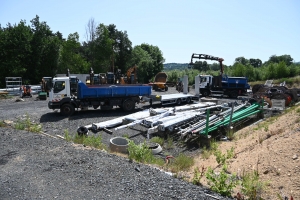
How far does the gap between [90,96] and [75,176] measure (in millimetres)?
10669

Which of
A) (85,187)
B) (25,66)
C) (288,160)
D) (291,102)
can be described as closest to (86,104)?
(85,187)

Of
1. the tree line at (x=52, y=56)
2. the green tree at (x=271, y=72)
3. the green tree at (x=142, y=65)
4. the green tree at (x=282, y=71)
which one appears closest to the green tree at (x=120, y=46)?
the green tree at (x=142, y=65)

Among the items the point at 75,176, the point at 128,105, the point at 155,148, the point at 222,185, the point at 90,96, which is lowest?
the point at 155,148

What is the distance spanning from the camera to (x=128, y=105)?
17.0 m

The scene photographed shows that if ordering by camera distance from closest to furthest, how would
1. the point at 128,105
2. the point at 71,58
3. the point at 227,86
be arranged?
the point at 128,105
the point at 227,86
the point at 71,58

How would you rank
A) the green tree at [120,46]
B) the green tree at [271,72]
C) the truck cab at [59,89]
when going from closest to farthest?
the truck cab at [59,89] → the green tree at [271,72] → the green tree at [120,46]

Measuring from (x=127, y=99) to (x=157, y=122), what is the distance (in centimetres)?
538

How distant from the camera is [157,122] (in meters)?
12.0

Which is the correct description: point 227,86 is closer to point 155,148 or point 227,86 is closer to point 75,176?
point 155,148

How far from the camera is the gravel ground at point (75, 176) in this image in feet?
15.6

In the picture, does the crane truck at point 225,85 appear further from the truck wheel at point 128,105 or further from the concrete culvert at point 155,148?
the concrete culvert at point 155,148

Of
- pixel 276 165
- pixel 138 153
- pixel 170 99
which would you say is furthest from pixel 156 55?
pixel 276 165

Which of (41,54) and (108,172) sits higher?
(41,54)

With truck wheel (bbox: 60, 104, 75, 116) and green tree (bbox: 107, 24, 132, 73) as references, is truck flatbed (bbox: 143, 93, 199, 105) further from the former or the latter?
green tree (bbox: 107, 24, 132, 73)
